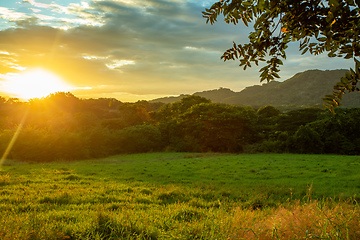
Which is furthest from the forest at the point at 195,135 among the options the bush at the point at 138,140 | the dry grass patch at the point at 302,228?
the dry grass patch at the point at 302,228

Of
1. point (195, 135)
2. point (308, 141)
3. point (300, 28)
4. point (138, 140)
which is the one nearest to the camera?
point (300, 28)

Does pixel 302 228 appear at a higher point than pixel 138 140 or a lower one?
higher

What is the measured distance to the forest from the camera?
37.4 m

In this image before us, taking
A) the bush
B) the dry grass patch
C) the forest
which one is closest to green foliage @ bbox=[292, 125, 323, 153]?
the forest

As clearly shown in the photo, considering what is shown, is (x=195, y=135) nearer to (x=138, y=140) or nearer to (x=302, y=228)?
(x=138, y=140)

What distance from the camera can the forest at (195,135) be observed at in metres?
37.4

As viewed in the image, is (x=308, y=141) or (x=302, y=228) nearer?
(x=302, y=228)

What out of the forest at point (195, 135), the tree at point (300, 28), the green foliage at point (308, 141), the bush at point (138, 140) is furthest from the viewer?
the bush at point (138, 140)

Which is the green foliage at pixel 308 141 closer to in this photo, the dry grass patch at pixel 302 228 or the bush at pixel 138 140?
the bush at pixel 138 140

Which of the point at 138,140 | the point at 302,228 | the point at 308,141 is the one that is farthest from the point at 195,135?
the point at 302,228

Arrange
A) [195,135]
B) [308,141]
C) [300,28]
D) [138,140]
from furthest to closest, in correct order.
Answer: [195,135]
[138,140]
[308,141]
[300,28]

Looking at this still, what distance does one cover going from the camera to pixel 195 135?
5134 cm

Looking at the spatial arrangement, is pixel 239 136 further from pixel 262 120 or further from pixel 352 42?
pixel 352 42

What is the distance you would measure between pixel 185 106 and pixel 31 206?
55834 millimetres
